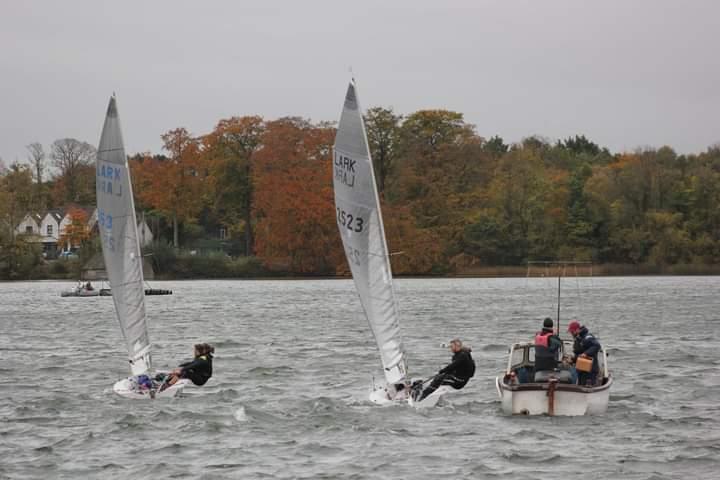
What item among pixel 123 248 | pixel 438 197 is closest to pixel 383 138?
pixel 438 197

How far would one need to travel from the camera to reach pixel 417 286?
119 metres

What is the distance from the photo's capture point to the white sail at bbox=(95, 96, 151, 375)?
3184cm

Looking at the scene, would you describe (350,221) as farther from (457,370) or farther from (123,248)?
(123,248)

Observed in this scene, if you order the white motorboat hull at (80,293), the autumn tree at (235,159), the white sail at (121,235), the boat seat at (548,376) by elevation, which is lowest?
the boat seat at (548,376)

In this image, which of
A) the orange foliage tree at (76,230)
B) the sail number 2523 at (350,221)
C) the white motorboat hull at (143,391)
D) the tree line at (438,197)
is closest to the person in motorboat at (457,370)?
the sail number 2523 at (350,221)

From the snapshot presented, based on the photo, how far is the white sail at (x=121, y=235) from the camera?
104ft

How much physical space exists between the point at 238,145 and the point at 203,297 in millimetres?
39173

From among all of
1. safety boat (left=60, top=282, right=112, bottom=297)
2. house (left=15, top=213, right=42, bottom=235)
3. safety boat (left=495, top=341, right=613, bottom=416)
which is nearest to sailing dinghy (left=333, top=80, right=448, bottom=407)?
safety boat (left=495, top=341, right=613, bottom=416)

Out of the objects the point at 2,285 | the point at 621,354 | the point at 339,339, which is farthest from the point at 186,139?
the point at 621,354

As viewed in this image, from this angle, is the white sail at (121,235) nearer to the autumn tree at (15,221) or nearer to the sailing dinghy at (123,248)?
the sailing dinghy at (123,248)

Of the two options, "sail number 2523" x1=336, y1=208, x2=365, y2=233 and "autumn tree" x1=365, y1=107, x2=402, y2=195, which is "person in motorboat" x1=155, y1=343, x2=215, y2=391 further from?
"autumn tree" x1=365, y1=107, x2=402, y2=195

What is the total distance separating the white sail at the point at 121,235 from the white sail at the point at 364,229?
5838 mm

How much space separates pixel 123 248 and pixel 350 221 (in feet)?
21.7

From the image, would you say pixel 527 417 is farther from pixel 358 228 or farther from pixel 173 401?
pixel 173 401
